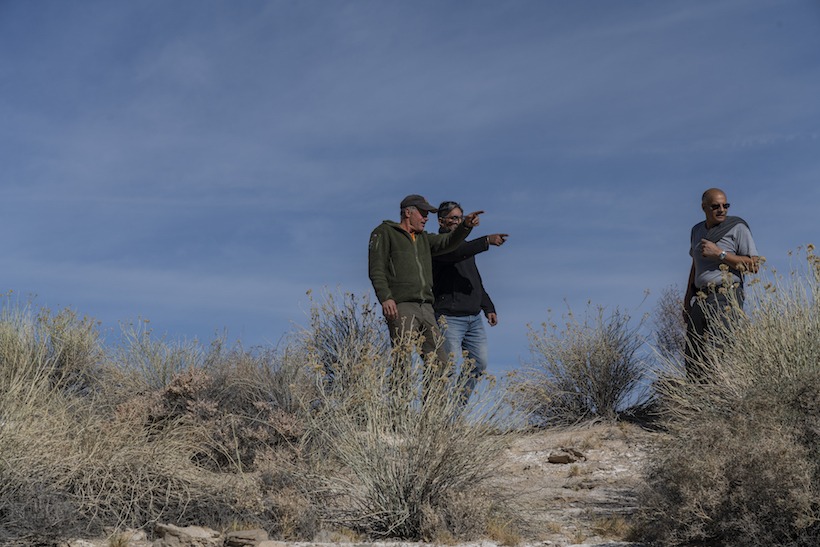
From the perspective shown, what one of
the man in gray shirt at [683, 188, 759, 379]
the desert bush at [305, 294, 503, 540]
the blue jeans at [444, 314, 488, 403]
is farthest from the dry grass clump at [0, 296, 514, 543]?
the man in gray shirt at [683, 188, 759, 379]

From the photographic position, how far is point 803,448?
4773 millimetres

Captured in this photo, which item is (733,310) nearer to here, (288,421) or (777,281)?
(777,281)

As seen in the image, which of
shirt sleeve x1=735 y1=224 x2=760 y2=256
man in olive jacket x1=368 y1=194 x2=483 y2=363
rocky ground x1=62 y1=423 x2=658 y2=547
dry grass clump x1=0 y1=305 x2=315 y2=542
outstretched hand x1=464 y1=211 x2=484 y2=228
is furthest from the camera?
shirt sleeve x1=735 y1=224 x2=760 y2=256

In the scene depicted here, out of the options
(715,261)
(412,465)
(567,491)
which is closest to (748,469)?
(412,465)

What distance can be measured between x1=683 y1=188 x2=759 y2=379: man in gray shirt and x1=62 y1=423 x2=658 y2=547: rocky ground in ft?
3.76

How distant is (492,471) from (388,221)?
2779mm

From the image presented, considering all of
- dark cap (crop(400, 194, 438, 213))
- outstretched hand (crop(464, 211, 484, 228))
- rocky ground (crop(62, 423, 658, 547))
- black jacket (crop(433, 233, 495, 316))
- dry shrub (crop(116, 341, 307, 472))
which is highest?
dark cap (crop(400, 194, 438, 213))

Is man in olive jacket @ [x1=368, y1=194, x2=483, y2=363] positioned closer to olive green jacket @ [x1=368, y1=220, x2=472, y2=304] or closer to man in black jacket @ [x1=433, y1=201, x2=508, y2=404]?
olive green jacket @ [x1=368, y1=220, x2=472, y2=304]

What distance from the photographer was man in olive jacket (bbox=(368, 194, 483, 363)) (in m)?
7.49

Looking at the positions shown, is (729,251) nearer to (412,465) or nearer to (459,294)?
(459,294)

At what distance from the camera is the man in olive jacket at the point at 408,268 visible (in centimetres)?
749

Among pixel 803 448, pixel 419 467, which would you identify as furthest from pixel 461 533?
pixel 803 448

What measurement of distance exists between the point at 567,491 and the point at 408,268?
234cm

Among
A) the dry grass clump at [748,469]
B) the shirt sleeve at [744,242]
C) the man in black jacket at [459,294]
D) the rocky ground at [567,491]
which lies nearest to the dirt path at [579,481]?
the rocky ground at [567,491]
